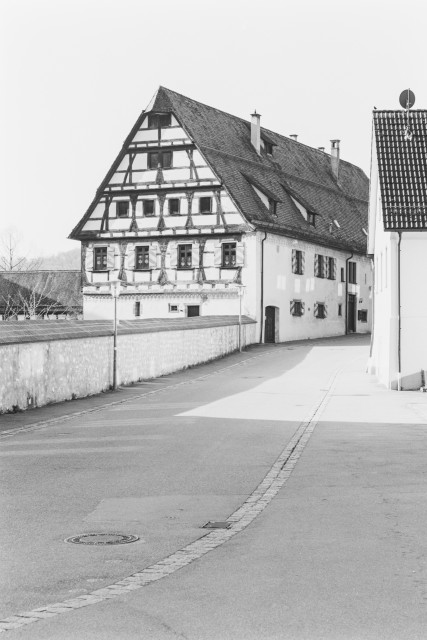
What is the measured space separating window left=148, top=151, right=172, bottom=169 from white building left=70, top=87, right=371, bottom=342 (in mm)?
50

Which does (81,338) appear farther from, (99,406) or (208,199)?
(208,199)

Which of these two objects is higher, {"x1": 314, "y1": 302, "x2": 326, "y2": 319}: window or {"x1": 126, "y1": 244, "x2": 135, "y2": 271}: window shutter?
{"x1": 126, "y1": 244, "x2": 135, "y2": 271}: window shutter

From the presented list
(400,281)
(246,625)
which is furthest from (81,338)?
(246,625)

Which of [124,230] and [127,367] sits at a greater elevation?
[124,230]

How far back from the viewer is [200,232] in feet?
181

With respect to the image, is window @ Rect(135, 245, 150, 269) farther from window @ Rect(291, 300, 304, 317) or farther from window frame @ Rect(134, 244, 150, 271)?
window @ Rect(291, 300, 304, 317)

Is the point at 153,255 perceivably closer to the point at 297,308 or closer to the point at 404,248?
the point at 297,308

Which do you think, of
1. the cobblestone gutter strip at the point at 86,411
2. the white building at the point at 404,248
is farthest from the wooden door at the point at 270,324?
the white building at the point at 404,248

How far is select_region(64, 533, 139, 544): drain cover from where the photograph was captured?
880cm

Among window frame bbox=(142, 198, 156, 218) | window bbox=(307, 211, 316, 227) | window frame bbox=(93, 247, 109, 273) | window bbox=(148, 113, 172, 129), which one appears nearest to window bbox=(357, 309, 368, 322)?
window bbox=(307, 211, 316, 227)

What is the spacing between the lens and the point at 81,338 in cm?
2652

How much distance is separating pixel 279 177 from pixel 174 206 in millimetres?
9457

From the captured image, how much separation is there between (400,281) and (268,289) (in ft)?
85.9

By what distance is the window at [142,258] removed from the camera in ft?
187
